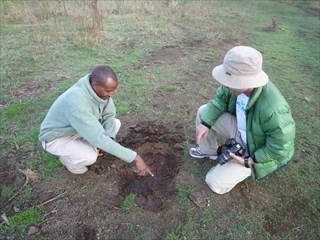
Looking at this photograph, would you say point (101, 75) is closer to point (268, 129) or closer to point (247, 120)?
point (247, 120)

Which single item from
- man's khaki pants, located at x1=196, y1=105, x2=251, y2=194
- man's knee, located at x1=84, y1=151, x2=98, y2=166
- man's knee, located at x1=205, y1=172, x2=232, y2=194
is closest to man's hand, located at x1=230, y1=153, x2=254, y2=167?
man's khaki pants, located at x1=196, y1=105, x2=251, y2=194

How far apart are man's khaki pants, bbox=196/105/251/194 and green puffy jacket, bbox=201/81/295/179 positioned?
0.25 meters

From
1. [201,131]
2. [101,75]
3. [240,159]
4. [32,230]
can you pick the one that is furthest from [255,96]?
[32,230]

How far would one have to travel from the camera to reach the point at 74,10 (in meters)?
7.51

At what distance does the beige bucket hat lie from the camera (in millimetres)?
2479

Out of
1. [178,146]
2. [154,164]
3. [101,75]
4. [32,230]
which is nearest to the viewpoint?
[101,75]

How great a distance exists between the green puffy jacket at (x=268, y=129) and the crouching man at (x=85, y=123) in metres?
0.95

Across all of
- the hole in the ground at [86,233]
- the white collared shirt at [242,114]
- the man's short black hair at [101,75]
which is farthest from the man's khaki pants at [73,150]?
the white collared shirt at [242,114]

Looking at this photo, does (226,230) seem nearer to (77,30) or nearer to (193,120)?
(193,120)

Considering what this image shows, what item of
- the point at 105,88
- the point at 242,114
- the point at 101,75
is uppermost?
the point at 101,75

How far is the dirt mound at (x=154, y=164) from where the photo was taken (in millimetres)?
3111

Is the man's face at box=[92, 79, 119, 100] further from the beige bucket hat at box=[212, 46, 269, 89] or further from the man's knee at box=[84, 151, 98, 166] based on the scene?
the beige bucket hat at box=[212, 46, 269, 89]

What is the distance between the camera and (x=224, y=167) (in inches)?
121

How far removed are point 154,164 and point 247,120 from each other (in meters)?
1.09
